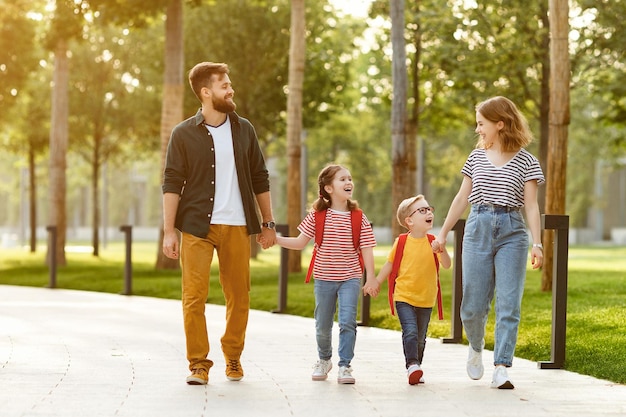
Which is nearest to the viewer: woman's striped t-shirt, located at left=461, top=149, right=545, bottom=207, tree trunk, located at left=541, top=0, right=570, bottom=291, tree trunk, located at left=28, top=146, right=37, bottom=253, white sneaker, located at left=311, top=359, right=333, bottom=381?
woman's striped t-shirt, located at left=461, top=149, right=545, bottom=207

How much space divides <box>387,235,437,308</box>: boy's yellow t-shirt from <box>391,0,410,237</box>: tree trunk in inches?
386

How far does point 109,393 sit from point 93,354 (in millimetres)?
2263

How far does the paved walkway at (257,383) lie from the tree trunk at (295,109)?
9.78 meters

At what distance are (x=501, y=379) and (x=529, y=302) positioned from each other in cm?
738

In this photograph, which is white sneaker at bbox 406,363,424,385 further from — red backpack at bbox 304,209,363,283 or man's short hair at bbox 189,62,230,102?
man's short hair at bbox 189,62,230,102

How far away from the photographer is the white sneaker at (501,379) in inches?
286

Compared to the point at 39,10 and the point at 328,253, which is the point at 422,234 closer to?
the point at 328,253

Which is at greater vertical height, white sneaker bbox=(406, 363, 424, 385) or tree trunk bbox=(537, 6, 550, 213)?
tree trunk bbox=(537, 6, 550, 213)

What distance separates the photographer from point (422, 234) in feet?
25.6

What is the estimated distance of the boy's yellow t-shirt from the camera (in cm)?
767

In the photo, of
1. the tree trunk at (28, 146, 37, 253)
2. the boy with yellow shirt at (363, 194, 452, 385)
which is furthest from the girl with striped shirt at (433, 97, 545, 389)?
the tree trunk at (28, 146, 37, 253)

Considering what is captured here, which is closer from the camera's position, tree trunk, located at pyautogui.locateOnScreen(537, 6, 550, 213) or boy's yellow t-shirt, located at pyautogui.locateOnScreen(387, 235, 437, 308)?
boy's yellow t-shirt, located at pyautogui.locateOnScreen(387, 235, 437, 308)

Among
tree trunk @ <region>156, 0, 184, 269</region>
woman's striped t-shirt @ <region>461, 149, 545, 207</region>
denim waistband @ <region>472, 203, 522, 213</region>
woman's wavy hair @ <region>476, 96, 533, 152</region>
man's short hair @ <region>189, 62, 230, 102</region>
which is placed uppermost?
tree trunk @ <region>156, 0, 184, 269</region>

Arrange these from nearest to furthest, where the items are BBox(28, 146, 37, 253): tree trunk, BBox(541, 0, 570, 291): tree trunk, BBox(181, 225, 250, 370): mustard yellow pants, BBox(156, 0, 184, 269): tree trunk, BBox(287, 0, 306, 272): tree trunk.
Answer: BBox(181, 225, 250, 370): mustard yellow pants, BBox(541, 0, 570, 291): tree trunk, BBox(287, 0, 306, 272): tree trunk, BBox(156, 0, 184, 269): tree trunk, BBox(28, 146, 37, 253): tree trunk
